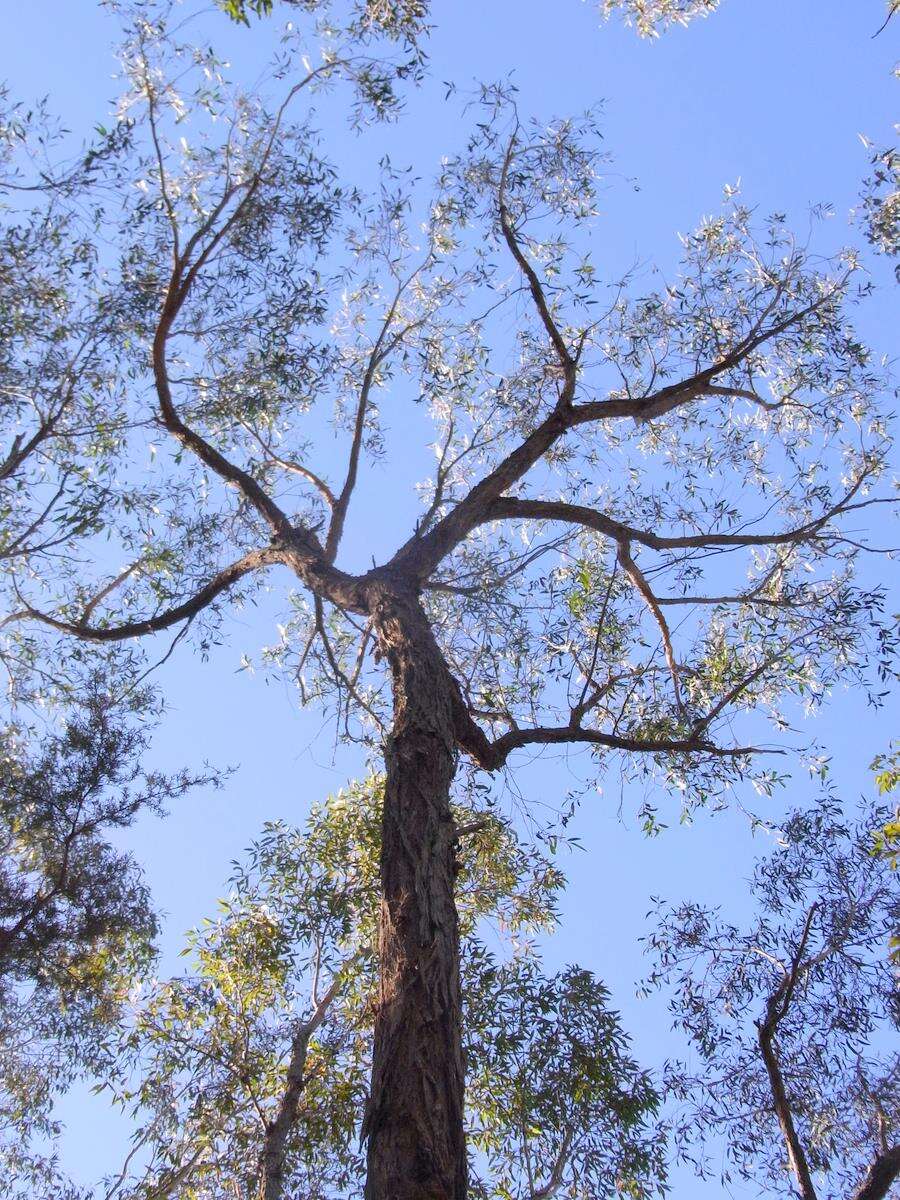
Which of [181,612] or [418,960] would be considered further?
[181,612]

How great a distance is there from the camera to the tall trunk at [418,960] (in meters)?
3.26

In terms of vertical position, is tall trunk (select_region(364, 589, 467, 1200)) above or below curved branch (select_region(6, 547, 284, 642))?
below

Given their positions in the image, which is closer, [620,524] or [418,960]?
[418,960]

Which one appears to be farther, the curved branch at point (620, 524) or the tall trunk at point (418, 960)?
the curved branch at point (620, 524)

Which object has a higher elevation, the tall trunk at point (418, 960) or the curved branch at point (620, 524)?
the curved branch at point (620, 524)

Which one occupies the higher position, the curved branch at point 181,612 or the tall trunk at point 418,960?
the curved branch at point 181,612

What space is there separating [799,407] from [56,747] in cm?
647

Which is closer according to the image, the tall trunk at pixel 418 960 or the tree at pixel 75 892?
the tall trunk at pixel 418 960

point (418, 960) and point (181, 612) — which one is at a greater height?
point (181, 612)

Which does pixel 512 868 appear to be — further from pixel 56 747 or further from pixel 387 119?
pixel 387 119

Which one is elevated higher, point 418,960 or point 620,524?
point 620,524

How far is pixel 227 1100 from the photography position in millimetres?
6668

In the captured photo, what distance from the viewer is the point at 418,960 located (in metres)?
3.80

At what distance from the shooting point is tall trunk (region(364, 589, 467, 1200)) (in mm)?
3262
